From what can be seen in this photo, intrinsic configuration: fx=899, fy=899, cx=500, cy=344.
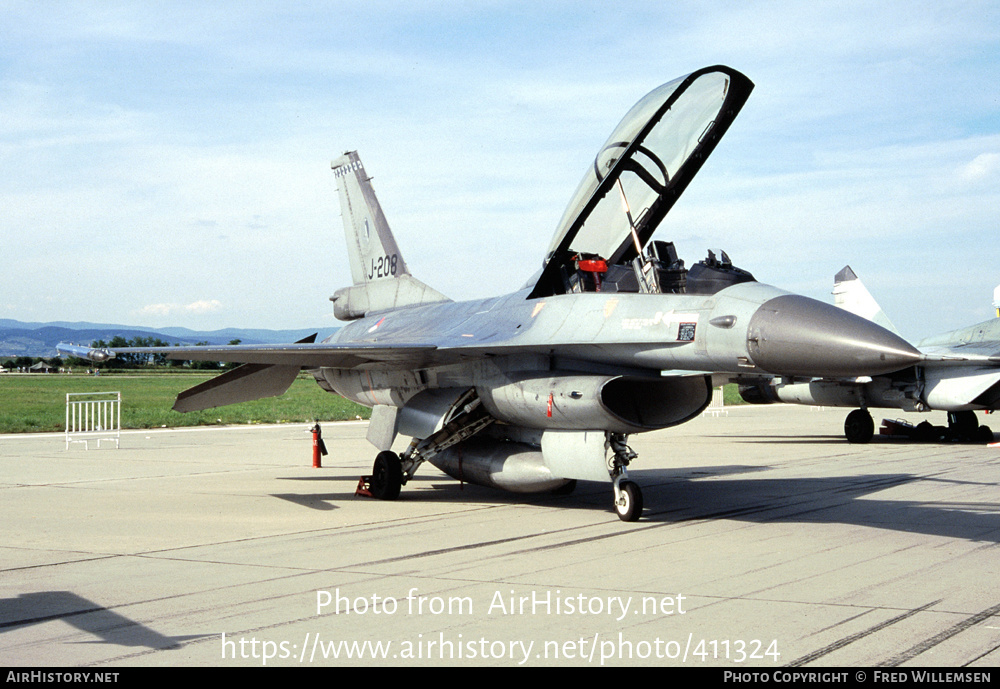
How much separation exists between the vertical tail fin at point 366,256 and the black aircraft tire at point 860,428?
1091 cm

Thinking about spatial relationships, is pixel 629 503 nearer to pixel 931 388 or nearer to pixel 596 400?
pixel 596 400

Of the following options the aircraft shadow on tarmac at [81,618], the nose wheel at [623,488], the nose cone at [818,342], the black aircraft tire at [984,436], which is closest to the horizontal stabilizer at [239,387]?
the nose wheel at [623,488]

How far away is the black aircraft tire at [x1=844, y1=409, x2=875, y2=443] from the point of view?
742 inches

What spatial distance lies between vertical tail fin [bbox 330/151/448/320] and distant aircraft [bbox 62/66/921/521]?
67.7 inches

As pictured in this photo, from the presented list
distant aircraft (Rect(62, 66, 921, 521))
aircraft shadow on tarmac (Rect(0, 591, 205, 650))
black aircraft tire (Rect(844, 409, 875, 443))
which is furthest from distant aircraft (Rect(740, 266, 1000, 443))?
aircraft shadow on tarmac (Rect(0, 591, 205, 650))

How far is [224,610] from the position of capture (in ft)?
16.7

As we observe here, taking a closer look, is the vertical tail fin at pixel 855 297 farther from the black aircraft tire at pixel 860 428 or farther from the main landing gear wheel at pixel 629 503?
the main landing gear wheel at pixel 629 503

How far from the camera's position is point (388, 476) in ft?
33.2

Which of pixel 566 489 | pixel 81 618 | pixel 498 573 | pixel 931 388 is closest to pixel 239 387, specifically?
pixel 566 489

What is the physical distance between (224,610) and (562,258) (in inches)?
200

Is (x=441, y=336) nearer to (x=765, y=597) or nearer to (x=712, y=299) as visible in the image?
(x=712, y=299)

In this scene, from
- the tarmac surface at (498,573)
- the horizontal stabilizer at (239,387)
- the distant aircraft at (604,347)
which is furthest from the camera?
the horizontal stabilizer at (239,387)

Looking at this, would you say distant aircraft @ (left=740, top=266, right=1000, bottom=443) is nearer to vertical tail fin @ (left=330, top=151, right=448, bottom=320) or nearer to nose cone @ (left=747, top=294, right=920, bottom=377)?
vertical tail fin @ (left=330, top=151, right=448, bottom=320)

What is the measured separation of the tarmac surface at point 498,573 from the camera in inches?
168
